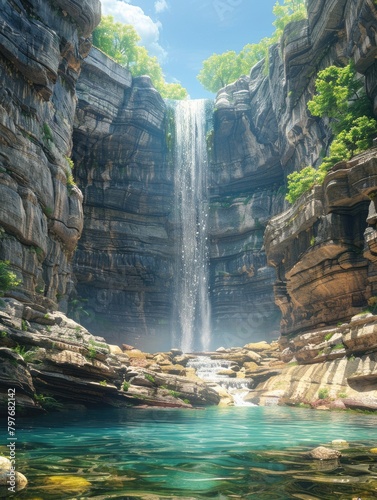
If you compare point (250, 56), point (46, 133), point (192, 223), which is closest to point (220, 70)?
point (250, 56)

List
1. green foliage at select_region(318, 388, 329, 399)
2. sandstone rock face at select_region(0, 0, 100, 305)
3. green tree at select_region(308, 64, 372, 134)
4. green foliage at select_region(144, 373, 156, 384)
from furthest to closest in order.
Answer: green tree at select_region(308, 64, 372, 134)
sandstone rock face at select_region(0, 0, 100, 305)
green foliage at select_region(144, 373, 156, 384)
green foliage at select_region(318, 388, 329, 399)

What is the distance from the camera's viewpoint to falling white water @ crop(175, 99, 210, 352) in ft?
161

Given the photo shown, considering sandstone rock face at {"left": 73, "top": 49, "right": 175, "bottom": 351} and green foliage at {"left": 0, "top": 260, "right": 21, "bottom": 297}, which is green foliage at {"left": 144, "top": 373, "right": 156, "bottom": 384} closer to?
green foliage at {"left": 0, "top": 260, "right": 21, "bottom": 297}

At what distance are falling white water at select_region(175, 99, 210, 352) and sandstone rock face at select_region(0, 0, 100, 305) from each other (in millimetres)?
21326

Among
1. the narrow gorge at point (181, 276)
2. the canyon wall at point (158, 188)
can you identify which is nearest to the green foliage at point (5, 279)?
the narrow gorge at point (181, 276)

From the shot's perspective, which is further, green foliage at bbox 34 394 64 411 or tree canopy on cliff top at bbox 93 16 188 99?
tree canopy on cliff top at bbox 93 16 188 99

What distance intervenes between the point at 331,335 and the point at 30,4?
88.6ft

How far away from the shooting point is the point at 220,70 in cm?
5828

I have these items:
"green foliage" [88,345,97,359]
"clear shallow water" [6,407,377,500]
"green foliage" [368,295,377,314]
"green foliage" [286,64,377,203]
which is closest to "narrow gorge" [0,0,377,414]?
"green foliage" [88,345,97,359]

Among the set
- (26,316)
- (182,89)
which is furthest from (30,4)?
(182,89)

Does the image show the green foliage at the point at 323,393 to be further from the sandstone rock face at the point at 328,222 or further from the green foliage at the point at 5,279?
the green foliage at the point at 5,279

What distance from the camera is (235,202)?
50.0m

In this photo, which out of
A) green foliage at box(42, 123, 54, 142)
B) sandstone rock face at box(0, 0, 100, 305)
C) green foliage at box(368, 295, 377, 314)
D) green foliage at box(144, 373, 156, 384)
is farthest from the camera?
green foliage at box(42, 123, 54, 142)

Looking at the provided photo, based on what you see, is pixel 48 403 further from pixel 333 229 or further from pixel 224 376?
pixel 224 376
